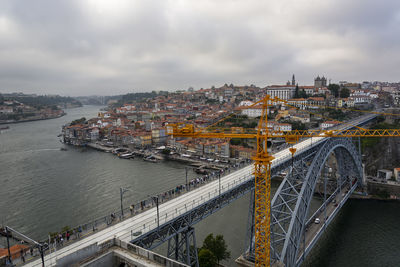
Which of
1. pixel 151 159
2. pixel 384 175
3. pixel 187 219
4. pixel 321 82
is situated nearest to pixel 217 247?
pixel 187 219

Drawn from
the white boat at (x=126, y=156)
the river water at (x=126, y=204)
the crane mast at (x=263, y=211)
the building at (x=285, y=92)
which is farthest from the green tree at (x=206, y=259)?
the building at (x=285, y=92)

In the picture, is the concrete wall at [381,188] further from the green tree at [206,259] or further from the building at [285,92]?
the building at [285,92]

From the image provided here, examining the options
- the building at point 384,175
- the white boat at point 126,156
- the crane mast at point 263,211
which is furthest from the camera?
the white boat at point 126,156

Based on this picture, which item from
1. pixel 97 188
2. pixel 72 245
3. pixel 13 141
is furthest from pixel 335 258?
pixel 13 141

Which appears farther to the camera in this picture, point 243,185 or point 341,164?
point 341,164

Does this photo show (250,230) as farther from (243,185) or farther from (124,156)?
(124,156)

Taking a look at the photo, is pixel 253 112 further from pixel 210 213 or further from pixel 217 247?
pixel 210 213

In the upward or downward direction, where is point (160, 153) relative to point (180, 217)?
downward
